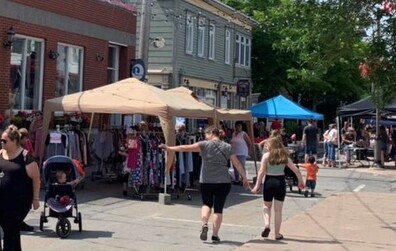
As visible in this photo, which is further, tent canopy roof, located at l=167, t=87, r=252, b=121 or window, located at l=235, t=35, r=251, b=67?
window, located at l=235, t=35, r=251, b=67

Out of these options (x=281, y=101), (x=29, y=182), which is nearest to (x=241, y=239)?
(x=29, y=182)

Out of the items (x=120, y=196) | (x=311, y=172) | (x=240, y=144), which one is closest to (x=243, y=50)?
(x=240, y=144)

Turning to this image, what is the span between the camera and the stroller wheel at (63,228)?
967 centimetres

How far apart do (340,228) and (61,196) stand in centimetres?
493

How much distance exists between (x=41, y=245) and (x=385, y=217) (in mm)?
7146

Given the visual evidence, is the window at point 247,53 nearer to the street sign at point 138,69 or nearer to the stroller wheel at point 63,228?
the street sign at point 138,69

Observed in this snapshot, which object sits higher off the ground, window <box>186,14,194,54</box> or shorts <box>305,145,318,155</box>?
window <box>186,14,194,54</box>

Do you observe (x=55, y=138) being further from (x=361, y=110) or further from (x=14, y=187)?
(x=361, y=110)

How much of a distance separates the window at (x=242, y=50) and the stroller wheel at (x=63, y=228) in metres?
27.5

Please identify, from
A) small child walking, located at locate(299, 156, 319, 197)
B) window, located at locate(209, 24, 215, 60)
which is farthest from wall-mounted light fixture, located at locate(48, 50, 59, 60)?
window, located at locate(209, 24, 215, 60)

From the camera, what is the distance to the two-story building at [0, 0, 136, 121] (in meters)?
16.6

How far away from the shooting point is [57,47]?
18.6m

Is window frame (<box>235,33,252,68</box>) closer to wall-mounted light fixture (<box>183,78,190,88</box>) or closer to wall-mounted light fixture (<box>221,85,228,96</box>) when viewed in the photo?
wall-mounted light fixture (<box>221,85,228,96</box>)

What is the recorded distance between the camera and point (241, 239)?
33.8 ft
